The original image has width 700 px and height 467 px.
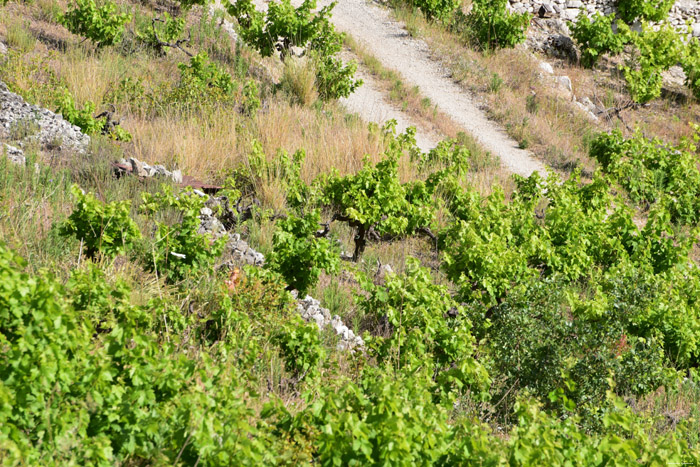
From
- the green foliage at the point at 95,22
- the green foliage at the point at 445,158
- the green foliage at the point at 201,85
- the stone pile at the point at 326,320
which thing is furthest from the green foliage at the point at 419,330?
the green foliage at the point at 95,22

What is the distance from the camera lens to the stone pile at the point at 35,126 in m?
6.79

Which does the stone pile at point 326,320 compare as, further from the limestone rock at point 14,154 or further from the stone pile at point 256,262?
the limestone rock at point 14,154

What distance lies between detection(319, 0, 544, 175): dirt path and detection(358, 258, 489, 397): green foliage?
632 cm

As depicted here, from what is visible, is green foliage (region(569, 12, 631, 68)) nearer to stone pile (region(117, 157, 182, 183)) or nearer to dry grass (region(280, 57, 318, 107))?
dry grass (region(280, 57, 318, 107))

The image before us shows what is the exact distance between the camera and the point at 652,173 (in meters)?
9.83

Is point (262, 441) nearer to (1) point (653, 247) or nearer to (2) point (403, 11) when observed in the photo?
(1) point (653, 247)

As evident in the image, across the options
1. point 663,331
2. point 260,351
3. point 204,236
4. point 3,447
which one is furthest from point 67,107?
point 663,331

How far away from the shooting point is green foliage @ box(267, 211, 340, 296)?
5.04 meters

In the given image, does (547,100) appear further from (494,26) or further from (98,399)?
(98,399)

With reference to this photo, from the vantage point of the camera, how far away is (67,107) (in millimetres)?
7465

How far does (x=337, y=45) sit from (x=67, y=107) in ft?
17.3

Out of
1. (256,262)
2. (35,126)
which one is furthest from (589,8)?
(256,262)

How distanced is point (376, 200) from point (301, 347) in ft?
8.12

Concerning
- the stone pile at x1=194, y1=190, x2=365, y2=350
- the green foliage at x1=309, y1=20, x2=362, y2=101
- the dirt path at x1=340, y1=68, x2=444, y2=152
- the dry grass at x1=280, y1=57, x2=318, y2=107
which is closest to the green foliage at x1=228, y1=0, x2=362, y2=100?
the green foliage at x1=309, y1=20, x2=362, y2=101
